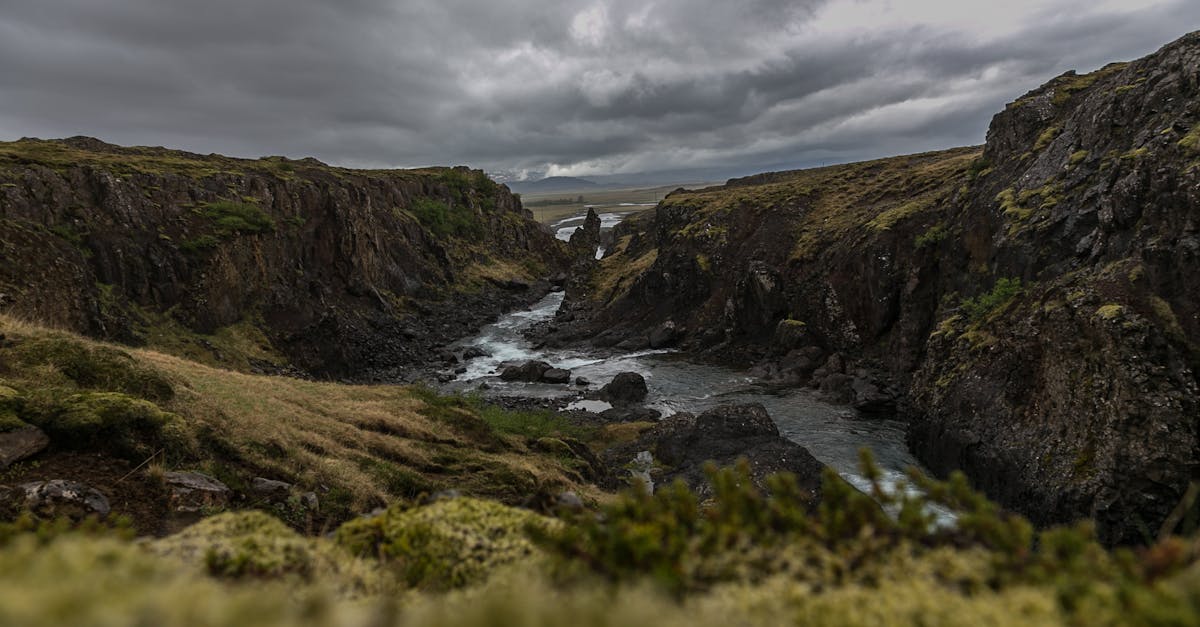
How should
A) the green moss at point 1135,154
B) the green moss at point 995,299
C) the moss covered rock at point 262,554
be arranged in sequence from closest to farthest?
the moss covered rock at point 262,554 < the green moss at point 1135,154 < the green moss at point 995,299

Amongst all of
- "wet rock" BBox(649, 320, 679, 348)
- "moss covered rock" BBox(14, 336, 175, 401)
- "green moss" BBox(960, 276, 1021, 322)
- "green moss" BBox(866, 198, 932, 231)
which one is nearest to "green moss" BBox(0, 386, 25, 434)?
"moss covered rock" BBox(14, 336, 175, 401)

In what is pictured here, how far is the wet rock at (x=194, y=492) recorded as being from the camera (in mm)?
10039

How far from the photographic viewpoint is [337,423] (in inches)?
719

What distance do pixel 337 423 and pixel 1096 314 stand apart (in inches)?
1040

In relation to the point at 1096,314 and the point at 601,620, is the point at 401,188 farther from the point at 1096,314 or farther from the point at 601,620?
the point at 601,620

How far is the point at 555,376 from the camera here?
45625mm

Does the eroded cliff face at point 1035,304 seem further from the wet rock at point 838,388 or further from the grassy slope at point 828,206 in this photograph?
the grassy slope at point 828,206

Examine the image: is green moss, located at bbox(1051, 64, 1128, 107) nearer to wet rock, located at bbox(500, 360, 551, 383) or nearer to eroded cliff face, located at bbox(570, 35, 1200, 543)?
eroded cliff face, located at bbox(570, 35, 1200, 543)

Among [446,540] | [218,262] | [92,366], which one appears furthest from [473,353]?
[446,540]

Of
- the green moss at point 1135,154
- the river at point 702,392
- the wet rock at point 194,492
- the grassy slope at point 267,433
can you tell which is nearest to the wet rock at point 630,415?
the river at point 702,392

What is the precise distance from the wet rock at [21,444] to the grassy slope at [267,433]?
0.70 feet

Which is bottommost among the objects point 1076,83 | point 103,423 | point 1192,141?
point 103,423

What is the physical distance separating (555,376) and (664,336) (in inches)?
550

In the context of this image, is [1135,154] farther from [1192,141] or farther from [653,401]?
[653,401]
